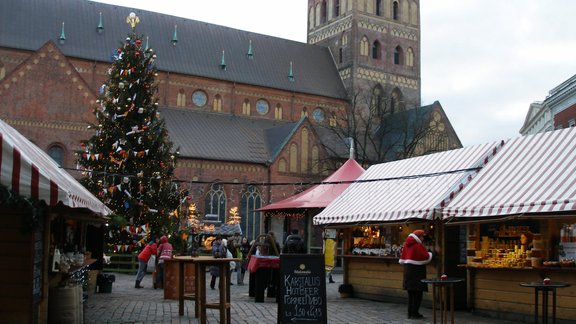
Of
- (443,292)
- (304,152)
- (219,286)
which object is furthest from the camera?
(304,152)

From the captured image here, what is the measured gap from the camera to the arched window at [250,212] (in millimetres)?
43875

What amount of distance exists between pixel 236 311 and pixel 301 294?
12.2 ft

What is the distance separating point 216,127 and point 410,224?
101ft

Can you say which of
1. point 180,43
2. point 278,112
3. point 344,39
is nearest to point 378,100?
point 344,39

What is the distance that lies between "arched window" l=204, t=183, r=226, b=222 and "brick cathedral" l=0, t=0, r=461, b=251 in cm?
8

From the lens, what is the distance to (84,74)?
43219mm

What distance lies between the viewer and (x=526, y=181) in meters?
13.4

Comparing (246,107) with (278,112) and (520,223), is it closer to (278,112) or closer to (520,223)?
(278,112)

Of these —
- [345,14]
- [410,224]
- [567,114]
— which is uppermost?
[345,14]

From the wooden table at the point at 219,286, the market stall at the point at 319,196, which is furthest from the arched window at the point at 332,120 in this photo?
the wooden table at the point at 219,286

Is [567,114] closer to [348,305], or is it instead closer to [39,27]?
[348,305]

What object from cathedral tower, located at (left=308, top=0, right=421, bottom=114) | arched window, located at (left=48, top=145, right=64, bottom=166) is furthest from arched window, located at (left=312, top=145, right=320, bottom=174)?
arched window, located at (left=48, top=145, right=64, bottom=166)

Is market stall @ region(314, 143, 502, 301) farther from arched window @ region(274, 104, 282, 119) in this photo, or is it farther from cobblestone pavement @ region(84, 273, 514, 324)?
arched window @ region(274, 104, 282, 119)

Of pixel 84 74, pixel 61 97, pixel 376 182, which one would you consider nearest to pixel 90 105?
pixel 61 97
